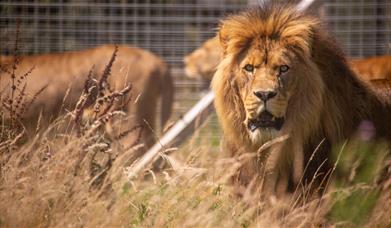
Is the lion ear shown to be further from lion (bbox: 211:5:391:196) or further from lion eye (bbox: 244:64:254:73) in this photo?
lion eye (bbox: 244:64:254:73)

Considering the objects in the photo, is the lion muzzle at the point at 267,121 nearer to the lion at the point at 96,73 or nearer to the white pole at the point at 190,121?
the white pole at the point at 190,121

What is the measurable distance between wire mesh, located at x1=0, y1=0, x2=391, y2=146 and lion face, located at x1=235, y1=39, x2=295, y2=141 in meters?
4.31

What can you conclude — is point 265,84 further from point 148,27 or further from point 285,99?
point 148,27

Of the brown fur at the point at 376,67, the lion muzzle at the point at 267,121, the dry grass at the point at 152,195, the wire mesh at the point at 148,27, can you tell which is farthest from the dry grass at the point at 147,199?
the wire mesh at the point at 148,27

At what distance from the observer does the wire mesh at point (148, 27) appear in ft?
31.0

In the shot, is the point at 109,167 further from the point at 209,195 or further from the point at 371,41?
the point at 371,41

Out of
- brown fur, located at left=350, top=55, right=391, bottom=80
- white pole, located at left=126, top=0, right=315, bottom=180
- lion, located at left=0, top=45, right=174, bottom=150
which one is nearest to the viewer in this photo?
white pole, located at left=126, top=0, right=315, bottom=180

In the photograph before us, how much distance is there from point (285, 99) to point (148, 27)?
5.98m

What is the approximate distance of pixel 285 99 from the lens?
14.2 feet

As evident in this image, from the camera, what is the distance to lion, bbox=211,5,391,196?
4.34m

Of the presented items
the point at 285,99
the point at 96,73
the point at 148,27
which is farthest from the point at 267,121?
the point at 148,27

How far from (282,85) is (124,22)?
5910 mm

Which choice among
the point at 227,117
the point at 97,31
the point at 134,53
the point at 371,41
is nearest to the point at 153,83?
the point at 134,53

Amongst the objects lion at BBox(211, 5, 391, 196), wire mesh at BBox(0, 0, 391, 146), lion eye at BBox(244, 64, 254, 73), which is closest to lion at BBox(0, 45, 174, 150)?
wire mesh at BBox(0, 0, 391, 146)
